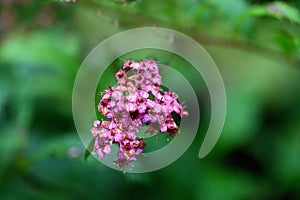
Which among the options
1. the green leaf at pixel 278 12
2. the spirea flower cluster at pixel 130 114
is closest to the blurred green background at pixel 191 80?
the green leaf at pixel 278 12

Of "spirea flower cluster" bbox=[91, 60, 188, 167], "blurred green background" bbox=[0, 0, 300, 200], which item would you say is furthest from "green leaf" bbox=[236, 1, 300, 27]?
"spirea flower cluster" bbox=[91, 60, 188, 167]

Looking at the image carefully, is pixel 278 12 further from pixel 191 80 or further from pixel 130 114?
pixel 191 80

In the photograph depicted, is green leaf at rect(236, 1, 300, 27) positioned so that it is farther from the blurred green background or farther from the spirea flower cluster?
the spirea flower cluster

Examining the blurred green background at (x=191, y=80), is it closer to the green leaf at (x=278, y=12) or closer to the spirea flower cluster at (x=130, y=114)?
the green leaf at (x=278, y=12)

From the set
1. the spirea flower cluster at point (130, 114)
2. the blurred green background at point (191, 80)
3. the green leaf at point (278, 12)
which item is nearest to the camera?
the spirea flower cluster at point (130, 114)

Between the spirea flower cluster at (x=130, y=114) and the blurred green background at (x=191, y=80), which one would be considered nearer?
the spirea flower cluster at (x=130, y=114)

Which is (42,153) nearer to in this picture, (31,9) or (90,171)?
(90,171)
